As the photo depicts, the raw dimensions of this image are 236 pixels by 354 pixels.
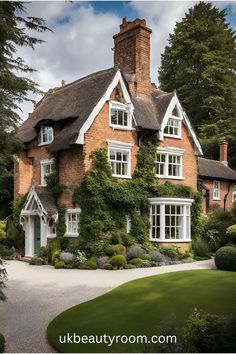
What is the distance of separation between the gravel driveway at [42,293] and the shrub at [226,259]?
1193 mm

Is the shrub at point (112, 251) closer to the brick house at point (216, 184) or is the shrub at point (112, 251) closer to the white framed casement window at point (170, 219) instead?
the white framed casement window at point (170, 219)

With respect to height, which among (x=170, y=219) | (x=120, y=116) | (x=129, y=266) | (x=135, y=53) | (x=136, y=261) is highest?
(x=135, y=53)

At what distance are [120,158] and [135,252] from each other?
6167 mm

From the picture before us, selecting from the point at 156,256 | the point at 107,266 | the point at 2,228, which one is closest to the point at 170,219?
the point at 156,256

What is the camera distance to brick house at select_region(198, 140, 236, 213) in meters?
35.1

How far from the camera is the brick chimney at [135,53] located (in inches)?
1093

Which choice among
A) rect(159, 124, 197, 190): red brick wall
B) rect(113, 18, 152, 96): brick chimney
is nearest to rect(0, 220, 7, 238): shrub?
rect(159, 124, 197, 190): red brick wall

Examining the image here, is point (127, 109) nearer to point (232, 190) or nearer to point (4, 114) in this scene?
point (4, 114)

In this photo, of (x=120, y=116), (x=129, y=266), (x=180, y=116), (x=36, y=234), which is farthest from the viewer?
(x=180, y=116)

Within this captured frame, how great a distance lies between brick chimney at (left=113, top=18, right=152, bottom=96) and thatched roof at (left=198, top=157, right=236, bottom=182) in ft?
32.7

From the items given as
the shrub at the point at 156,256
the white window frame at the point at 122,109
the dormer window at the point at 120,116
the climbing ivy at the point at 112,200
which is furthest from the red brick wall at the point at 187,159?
the shrub at the point at 156,256

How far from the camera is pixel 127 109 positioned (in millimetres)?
25500

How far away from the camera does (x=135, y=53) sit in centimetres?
2798

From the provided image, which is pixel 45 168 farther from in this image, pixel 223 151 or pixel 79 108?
pixel 223 151
